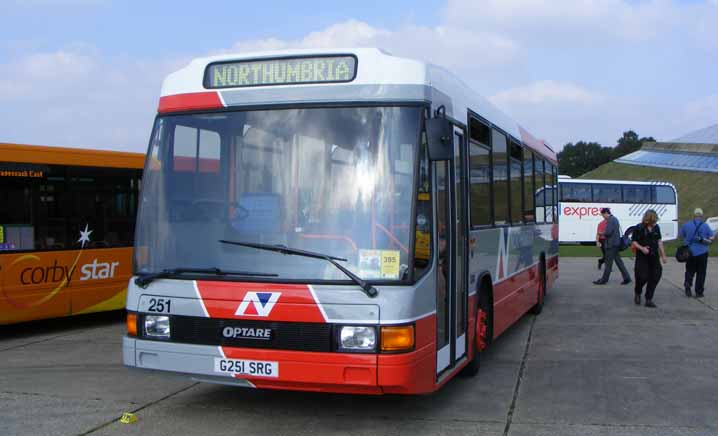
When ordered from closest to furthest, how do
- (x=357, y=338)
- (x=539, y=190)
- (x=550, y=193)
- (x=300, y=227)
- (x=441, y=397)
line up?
(x=357, y=338), (x=300, y=227), (x=441, y=397), (x=539, y=190), (x=550, y=193)

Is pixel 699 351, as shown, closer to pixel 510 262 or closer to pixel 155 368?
pixel 510 262

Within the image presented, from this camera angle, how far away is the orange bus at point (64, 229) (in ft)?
33.1

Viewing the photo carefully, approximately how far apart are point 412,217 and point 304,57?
5.11 ft

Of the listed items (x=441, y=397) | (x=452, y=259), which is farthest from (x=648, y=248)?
(x=452, y=259)

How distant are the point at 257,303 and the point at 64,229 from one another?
6366mm

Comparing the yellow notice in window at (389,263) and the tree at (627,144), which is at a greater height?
the tree at (627,144)

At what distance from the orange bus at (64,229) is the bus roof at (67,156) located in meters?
0.01

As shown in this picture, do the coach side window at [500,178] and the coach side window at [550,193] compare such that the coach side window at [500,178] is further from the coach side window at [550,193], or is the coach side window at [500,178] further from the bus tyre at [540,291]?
the coach side window at [550,193]

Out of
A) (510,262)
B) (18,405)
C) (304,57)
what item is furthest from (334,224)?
(510,262)

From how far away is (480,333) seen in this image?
760 cm

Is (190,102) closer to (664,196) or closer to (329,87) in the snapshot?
(329,87)

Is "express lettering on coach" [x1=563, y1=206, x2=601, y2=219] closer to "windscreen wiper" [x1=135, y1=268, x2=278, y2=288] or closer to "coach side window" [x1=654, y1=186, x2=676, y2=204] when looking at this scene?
"coach side window" [x1=654, y1=186, x2=676, y2=204]

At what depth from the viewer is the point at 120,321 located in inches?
492

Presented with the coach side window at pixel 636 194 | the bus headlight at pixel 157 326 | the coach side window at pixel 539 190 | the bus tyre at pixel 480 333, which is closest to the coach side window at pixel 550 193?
the coach side window at pixel 539 190
